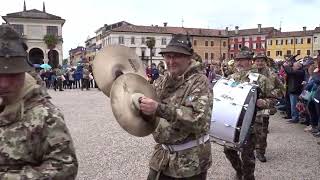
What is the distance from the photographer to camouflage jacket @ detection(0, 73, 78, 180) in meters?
2.02

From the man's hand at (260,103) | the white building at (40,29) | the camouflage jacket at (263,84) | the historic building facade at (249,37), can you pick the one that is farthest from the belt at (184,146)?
the historic building facade at (249,37)

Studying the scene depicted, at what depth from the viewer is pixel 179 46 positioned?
11.3ft

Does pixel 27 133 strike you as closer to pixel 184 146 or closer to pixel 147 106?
pixel 147 106

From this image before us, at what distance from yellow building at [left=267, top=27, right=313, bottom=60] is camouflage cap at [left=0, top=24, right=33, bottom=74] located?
4746 inches

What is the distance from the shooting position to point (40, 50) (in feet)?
258

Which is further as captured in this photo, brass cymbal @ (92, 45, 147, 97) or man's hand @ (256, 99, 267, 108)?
man's hand @ (256, 99, 267, 108)

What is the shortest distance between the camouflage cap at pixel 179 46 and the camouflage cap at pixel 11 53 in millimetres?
1482

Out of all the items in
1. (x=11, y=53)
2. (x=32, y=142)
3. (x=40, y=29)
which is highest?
(x=40, y=29)

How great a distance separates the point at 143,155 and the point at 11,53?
237 inches

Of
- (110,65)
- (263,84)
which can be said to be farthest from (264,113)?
(110,65)

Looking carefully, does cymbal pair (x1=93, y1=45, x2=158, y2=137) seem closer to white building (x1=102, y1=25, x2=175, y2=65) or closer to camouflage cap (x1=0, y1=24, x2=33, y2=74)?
camouflage cap (x1=0, y1=24, x2=33, y2=74)

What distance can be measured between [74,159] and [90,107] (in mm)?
14719

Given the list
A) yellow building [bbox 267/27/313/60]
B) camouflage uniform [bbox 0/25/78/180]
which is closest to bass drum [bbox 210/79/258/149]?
camouflage uniform [bbox 0/25/78/180]

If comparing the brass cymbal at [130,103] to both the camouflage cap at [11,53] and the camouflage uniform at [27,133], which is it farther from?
the camouflage cap at [11,53]
